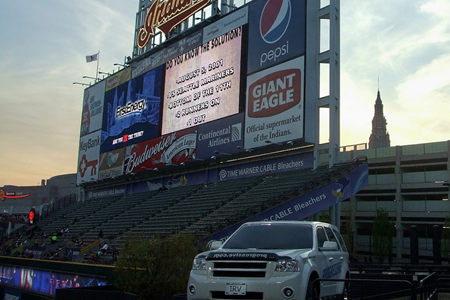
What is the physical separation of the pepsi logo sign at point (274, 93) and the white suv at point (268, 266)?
16128 mm

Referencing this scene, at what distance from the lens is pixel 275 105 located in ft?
82.8

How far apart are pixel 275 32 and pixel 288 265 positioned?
2072 cm

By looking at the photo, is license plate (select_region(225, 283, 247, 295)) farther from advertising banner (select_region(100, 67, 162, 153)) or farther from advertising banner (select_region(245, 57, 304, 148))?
advertising banner (select_region(100, 67, 162, 153))

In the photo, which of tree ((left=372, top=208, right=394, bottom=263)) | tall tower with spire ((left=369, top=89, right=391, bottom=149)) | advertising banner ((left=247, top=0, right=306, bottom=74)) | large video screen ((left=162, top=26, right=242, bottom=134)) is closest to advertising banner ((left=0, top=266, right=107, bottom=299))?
large video screen ((left=162, top=26, right=242, bottom=134))

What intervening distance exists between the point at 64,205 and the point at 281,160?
2808 cm

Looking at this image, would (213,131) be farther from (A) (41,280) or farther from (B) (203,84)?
(A) (41,280)

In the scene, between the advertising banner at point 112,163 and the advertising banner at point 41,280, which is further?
the advertising banner at point 112,163

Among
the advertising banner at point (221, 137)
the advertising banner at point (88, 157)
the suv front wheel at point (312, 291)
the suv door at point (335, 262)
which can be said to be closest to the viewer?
the suv front wheel at point (312, 291)

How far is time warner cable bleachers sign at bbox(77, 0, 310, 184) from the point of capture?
82.7ft

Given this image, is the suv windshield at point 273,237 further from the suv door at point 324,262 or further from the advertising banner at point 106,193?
the advertising banner at point 106,193

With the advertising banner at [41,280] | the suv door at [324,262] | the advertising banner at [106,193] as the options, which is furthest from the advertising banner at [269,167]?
the suv door at [324,262]

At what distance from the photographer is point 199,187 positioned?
3130 centimetres

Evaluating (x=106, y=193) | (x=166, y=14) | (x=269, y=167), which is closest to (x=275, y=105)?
(x=269, y=167)

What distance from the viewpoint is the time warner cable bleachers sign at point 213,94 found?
25.2m
